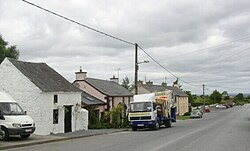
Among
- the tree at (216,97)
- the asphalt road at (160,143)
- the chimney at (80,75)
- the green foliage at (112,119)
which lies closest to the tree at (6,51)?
the chimney at (80,75)

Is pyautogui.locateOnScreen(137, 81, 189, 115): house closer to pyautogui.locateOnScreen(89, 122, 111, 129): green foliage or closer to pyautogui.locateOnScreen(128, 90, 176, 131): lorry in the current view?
pyautogui.locateOnScreen(89, 122, 111, 129): green foliage

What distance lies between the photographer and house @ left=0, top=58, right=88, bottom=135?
1099 inches

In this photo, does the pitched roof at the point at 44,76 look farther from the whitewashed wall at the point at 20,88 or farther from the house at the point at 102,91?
the house at the point at 102,91

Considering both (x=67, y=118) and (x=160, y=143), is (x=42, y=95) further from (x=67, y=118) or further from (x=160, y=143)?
(x=160, y=143)

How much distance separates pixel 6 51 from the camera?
2007 inches

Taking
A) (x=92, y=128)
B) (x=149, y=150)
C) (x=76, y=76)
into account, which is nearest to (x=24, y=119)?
(x=149, y=150)

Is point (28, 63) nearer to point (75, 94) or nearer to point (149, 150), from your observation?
point (75, 94)

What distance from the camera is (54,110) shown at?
29203 mm

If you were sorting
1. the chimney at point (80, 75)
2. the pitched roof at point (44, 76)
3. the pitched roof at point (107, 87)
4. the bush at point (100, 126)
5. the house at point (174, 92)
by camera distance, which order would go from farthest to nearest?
the house at point (174, 92)
the chimney at point (80, 75)
the pitched roof at point (107, 87)
the bush at point (100, 126)
the pitched roof at point (44, 76)

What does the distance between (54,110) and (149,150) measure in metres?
13.8

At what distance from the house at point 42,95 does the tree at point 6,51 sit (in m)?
19.2

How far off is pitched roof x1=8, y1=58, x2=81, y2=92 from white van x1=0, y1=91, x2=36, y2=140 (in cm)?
491

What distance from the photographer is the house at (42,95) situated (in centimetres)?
2792

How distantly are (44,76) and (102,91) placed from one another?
16.2m
